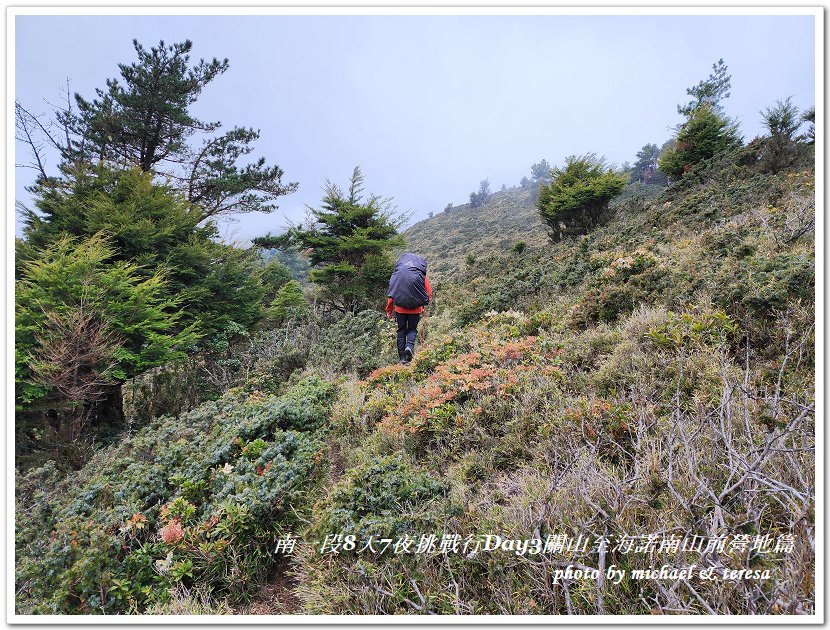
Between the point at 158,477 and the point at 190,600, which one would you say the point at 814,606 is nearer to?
the point at 190,600

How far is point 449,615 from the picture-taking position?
66.9 inches

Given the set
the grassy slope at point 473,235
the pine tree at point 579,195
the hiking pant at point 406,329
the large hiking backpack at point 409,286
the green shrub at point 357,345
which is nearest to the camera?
the large hiking backpack at point 409,286

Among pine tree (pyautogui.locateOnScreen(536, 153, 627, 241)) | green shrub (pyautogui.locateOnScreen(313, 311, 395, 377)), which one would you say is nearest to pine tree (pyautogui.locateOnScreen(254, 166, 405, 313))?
green shrub (pyautogui.locateOnScreen(313, 311, 395, 377))

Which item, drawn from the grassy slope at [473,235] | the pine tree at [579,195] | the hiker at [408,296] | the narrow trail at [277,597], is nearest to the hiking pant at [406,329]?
the hiker at [408,296]

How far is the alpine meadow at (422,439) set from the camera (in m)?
1.69

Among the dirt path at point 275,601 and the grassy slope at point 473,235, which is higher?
the grassy slope at point 473,235

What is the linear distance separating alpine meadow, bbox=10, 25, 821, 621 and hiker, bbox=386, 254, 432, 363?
3.6 inches

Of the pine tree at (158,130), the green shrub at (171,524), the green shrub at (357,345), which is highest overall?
the pine tree at (158,130)

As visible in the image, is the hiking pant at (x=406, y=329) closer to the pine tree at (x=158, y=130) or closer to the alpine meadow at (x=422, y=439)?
the alpine meadow at (x=422, y=439)

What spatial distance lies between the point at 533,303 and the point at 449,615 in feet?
20.8

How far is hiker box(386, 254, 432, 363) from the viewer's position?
18.9 feet

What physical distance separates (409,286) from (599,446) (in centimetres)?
385

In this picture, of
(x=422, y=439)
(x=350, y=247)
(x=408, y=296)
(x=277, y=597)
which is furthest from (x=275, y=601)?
(x=350, y=247)

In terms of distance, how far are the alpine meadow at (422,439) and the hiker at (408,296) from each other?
0.30 ft
